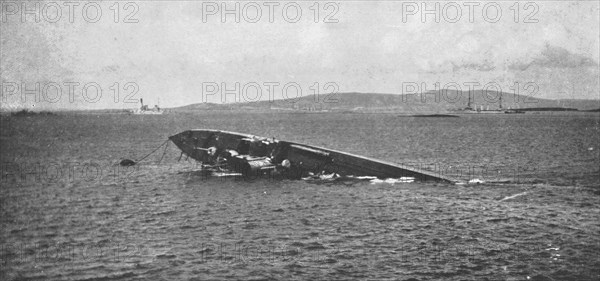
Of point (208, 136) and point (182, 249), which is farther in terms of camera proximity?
point (208, 136)

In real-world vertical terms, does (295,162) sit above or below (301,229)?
above

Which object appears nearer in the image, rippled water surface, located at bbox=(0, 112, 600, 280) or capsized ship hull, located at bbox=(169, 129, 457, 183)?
rippled water surface, located at bbox=(0, 112, 600, 280)

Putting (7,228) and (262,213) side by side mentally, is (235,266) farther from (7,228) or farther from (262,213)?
(7,228)

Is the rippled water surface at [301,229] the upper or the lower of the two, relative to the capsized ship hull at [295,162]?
lower

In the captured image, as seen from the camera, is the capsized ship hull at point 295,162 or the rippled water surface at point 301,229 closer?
the rippled water surface at point 301,229

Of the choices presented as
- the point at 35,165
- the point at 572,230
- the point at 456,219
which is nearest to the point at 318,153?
the point at 456,219

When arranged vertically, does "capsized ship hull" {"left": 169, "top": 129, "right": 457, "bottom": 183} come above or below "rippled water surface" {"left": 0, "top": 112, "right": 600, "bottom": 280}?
above

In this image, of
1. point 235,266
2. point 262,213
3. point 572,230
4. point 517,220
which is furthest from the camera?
point 262,213

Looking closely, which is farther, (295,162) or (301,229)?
(295,162)
